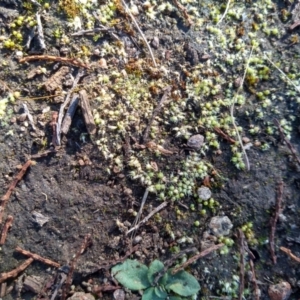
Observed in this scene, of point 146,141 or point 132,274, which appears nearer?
point 132,274

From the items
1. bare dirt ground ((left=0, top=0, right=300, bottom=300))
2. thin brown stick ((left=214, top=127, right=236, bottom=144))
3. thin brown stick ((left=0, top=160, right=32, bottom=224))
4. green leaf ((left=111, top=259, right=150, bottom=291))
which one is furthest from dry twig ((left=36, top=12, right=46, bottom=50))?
green leaf ((left=111, top=259, right=150, bottom=291))

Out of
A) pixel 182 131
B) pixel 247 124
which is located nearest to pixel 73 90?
pixel 182 131

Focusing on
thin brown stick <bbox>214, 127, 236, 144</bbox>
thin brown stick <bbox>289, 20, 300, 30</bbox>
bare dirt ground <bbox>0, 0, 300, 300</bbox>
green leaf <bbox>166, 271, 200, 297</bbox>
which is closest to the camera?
green leaf <bbox>166, 271, 200, 297</bbox>

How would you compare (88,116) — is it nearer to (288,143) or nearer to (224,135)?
(224,135)

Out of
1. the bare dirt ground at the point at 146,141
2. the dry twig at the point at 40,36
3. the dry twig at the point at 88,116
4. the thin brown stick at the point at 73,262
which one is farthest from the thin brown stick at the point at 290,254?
the dry twig at the point at 40,36

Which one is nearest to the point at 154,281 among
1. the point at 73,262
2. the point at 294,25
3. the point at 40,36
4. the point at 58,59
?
the point at 73,262

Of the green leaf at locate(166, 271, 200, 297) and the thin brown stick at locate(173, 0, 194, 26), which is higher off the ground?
the thin brown stick at locate(173, 0, 194, 26)

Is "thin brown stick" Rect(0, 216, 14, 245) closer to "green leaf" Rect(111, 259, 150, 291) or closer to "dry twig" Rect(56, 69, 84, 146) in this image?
"dry twig" Rect(56, 69, 84, 146)

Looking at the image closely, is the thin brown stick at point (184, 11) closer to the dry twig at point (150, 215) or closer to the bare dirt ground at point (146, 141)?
the bare dirt ground at point (146, 141)
